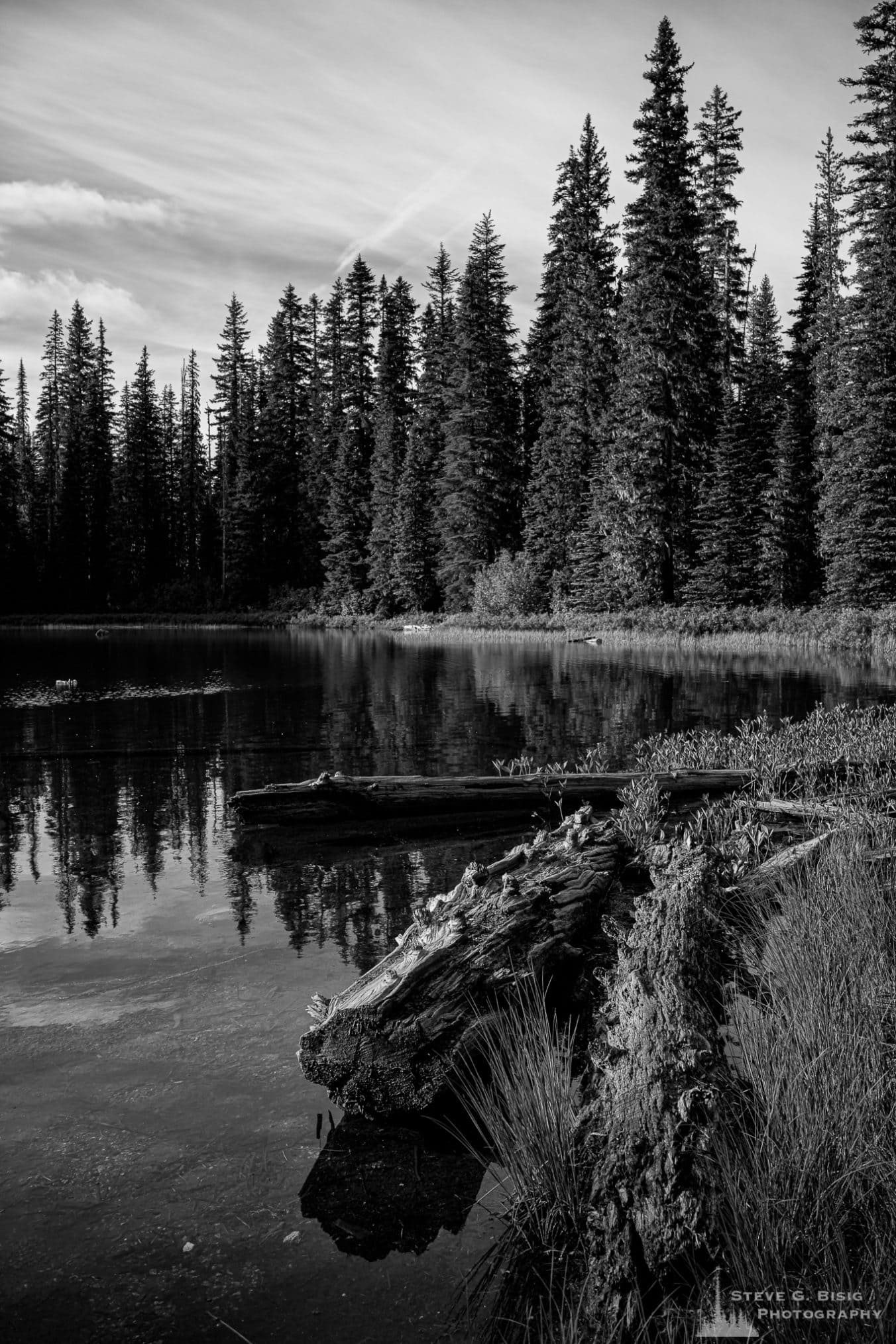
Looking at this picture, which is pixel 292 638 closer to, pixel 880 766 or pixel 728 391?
pixel 728 391

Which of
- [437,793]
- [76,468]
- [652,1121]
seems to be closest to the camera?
[652,1121]

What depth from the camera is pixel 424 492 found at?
63.6 meters

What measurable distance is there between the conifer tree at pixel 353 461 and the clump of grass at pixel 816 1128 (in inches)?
2495

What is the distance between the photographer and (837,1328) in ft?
8.04

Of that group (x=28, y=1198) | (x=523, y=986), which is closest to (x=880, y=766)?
(x=523, y=986)

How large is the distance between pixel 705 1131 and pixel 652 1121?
0.84 feet

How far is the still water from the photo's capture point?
3.51 metres

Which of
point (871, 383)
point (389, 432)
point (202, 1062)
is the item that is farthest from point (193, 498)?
point (202, 1062)

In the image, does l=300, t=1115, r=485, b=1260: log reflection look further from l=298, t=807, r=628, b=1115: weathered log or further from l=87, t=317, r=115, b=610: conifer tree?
l=87, t=317, r=115, b=610: conifer tree

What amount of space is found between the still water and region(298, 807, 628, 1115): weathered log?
0.22m

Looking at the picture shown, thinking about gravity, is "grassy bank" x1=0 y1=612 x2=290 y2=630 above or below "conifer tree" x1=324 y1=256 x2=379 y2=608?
below

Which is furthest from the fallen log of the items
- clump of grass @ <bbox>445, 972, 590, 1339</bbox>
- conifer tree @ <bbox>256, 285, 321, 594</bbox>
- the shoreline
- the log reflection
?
conifer tree @ <bbox>256, 285, 321, 594</bbox>

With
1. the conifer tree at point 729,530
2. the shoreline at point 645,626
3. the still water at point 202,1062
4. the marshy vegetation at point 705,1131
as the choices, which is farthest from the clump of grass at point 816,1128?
the conifer tree at point 729,530

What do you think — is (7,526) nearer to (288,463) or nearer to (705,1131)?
(288,463)
